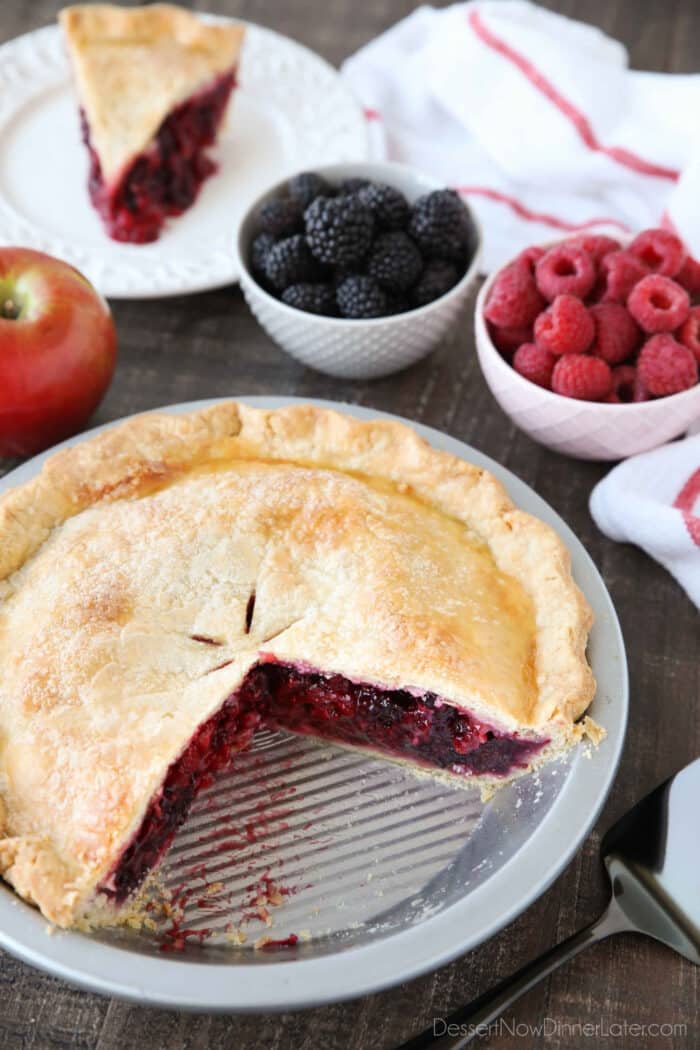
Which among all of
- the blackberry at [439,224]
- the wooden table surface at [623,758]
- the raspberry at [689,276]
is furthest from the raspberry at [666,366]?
the blackberry at [439,224]

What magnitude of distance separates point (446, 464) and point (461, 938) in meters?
1.20

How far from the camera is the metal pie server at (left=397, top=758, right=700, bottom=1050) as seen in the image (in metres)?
2.06

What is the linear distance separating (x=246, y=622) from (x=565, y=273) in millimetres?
1277

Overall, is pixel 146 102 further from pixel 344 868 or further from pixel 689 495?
pixel 344 868

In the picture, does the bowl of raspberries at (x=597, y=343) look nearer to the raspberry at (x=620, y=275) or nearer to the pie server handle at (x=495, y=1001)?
the raspberry at (x=620, y=275)

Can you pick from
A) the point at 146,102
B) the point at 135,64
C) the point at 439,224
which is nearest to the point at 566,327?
the point at 439,224

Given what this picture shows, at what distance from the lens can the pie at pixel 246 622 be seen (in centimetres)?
225

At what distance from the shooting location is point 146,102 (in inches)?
148

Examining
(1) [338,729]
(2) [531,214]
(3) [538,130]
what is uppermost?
(3) [538,130]

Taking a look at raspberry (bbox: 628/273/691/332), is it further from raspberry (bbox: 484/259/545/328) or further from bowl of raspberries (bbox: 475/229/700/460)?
raspberry (bbox: 484/259/545/328)

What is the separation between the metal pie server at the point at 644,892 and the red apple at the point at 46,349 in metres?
1.76

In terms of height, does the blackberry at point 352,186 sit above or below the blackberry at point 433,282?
above

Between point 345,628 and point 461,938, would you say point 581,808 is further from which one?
point 345,628

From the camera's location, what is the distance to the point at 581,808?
2.18m
